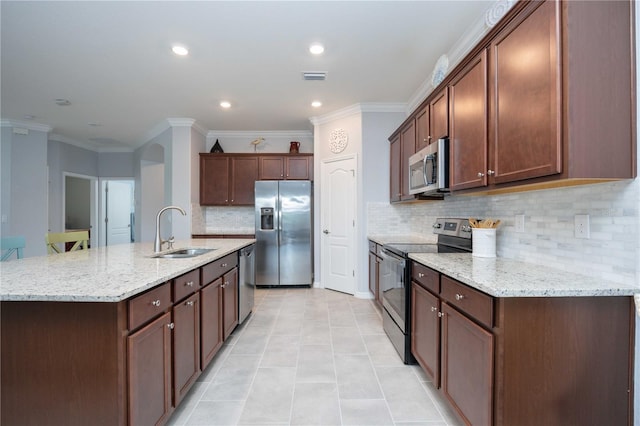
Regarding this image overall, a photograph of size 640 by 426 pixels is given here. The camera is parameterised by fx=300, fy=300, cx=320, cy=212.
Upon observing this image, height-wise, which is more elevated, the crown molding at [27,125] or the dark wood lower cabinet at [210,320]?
the crown molding at [27,125]

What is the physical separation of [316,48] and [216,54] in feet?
3.16

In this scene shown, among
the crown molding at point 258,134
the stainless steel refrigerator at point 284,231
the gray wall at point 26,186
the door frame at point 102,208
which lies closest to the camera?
the stainless steel refrigerator at point 284,231

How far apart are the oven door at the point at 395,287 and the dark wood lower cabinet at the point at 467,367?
2.08 ft

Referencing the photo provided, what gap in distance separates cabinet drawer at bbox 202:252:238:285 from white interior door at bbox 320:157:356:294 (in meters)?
1.93

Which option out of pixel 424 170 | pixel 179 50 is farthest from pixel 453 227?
pixel 179 50

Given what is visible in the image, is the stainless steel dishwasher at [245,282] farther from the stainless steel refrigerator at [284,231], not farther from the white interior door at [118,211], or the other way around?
the white interior door at [118,211]

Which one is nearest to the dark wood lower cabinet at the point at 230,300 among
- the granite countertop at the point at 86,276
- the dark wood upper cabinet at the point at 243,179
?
the granite countertop at the point at 86,276

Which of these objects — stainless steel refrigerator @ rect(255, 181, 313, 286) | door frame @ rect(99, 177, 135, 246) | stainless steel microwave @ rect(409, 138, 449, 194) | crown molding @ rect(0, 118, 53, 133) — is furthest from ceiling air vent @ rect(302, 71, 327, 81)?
door frame @ rect(99, 177, 135, 246)

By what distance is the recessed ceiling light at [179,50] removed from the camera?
2725 mm

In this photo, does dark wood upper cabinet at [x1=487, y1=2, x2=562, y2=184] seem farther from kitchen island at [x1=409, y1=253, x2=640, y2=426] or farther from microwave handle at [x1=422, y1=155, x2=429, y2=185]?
microwave handle at [x1=422, y1=155, x2=429, y2=185]

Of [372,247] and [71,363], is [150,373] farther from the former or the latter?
[372,247]

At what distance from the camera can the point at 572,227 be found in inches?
60.2

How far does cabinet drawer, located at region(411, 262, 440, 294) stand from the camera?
1.80 meters

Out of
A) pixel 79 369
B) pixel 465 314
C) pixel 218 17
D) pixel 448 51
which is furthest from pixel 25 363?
pixel 448 51
